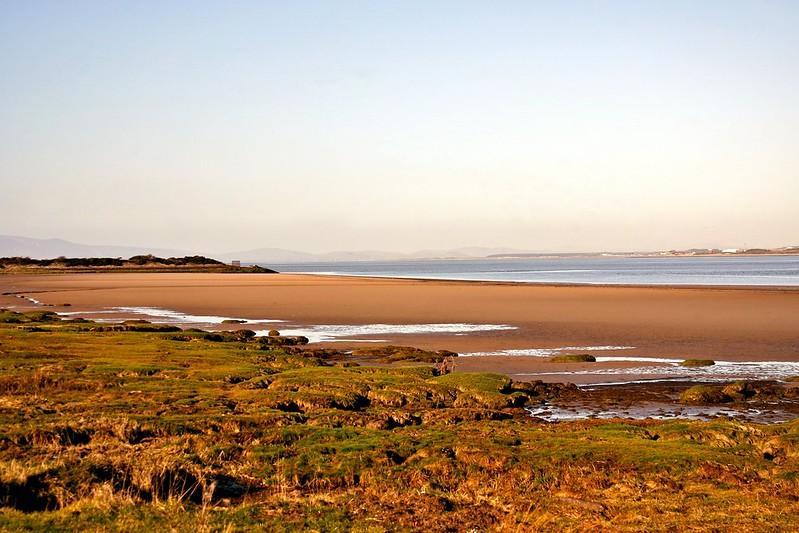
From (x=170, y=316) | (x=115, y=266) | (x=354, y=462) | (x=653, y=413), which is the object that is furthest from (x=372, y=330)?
(x=115, y=266)

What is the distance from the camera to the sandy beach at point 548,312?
36.3m

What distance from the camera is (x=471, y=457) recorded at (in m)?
13.5

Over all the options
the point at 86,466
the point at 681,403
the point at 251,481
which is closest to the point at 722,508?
the point at 251,481

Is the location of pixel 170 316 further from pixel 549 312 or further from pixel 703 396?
pixel 703 396

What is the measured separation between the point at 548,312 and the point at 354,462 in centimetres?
4210

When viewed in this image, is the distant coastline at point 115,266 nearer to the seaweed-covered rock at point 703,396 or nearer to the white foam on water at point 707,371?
the white foam on water at point 707,371

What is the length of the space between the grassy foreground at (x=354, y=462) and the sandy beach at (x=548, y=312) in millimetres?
12163

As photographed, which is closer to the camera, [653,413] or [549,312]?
→ [653,413]

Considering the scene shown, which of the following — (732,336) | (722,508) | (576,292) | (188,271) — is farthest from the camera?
(188,271)

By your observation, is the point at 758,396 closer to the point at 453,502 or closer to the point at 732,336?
the point at 453,502

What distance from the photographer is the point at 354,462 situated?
43.4 feet

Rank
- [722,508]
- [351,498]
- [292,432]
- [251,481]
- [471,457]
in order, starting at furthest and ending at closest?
[292,432], [471,457], [251,481], [351,498], [722,508]

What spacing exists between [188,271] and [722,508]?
16760 cm

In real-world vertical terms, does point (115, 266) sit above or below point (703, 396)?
above
